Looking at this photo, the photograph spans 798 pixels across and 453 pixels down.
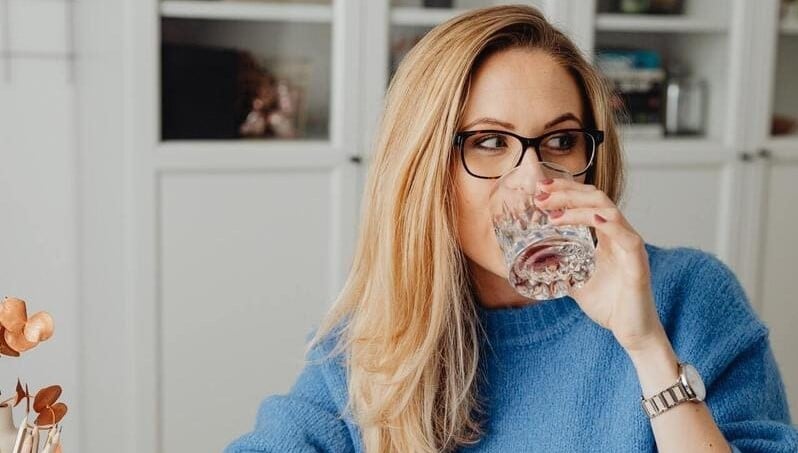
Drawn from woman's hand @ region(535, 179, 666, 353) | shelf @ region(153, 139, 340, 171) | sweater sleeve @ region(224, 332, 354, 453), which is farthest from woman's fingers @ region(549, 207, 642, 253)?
shelf @ region(153, 139, 340, 171)

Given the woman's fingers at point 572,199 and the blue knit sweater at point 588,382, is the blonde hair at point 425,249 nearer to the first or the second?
the blue knit sweater at point 588,382

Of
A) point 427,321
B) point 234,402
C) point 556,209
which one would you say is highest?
point 556,209

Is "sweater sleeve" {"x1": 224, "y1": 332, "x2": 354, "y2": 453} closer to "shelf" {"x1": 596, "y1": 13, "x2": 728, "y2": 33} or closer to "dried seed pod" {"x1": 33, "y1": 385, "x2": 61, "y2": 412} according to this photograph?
"dried seed pod" {"x1": 33, "y1": 385, "x2": 61, "y2": 412}

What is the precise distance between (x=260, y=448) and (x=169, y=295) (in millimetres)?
1204

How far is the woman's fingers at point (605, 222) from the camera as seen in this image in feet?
3.77

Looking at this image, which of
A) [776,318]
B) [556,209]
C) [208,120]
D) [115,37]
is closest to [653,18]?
[776,318]

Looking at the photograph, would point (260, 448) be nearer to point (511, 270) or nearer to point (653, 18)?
point (511, 270)

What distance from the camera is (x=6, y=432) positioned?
104 cm

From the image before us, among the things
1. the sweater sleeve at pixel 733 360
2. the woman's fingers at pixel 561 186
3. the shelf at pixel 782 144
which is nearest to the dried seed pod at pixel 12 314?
the woman's fingers at pixel 561 186

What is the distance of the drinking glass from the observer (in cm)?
116

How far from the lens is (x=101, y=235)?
2543 mm

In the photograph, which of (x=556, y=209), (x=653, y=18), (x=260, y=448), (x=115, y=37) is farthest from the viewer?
(x=653, y=18)

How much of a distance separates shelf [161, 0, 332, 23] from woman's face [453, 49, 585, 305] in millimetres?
1273

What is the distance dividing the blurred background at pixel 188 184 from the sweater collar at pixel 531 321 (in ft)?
3.82
